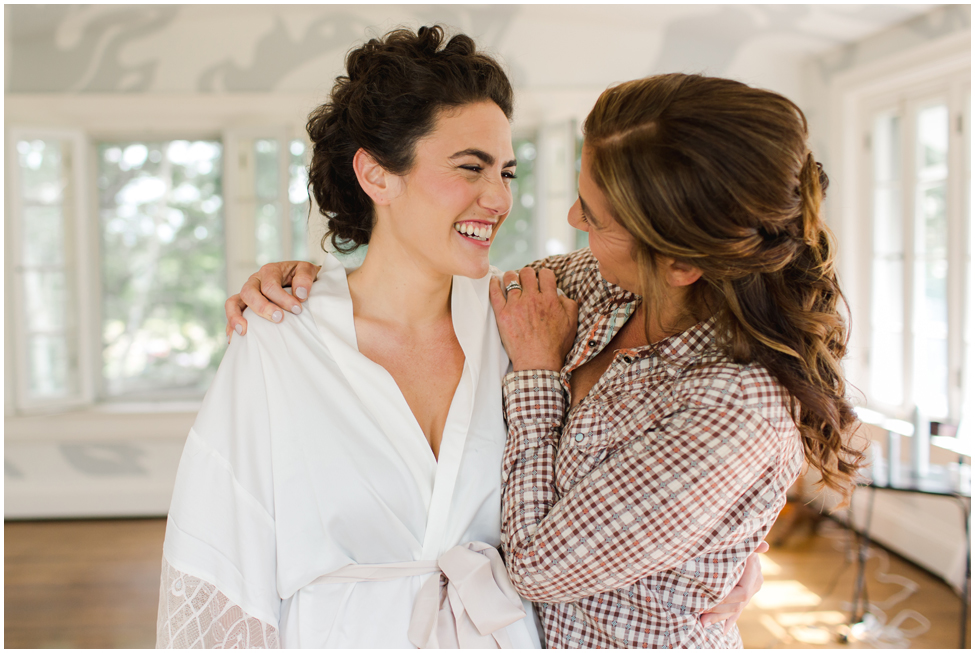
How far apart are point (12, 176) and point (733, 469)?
460 centimetres

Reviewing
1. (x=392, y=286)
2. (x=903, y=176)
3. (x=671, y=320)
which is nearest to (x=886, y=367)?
(x=903, y=176)

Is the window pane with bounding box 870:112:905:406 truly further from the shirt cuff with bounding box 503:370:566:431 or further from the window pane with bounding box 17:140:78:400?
the window pane with bounding box 17:140:78:400

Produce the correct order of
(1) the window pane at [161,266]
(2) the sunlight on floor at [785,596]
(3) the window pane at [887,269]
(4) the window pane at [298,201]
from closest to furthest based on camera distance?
(2) the sunlight on floor at [785,596]
(3) the window pane at [887,269]
(4) the window pane at [298,201]
(1) the window pane at [161,266]

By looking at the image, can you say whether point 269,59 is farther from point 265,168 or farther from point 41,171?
point 41,171

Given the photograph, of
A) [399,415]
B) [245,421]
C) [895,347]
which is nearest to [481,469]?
[399,415]

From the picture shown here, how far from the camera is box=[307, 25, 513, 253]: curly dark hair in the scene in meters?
1.37

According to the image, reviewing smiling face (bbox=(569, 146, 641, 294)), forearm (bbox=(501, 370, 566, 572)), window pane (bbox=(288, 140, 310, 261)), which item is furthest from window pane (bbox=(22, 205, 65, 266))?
smiling face (bbox=(569, 146, 641, 294))

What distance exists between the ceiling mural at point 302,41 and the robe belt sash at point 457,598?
352 cm

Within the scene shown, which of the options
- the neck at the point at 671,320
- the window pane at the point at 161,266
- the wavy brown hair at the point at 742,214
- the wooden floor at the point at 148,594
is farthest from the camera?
the window pane at the point at 161,266

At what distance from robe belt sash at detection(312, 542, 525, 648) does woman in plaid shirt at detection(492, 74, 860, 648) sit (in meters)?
0.06

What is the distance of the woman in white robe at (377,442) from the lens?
1244mm

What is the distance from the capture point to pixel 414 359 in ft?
4.81

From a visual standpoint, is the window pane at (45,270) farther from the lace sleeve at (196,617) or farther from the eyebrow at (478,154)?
the eyebrow at (478,154)

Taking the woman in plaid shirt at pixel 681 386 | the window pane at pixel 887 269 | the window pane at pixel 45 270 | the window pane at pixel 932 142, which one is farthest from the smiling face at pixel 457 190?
the window pane at pixel 45 270
